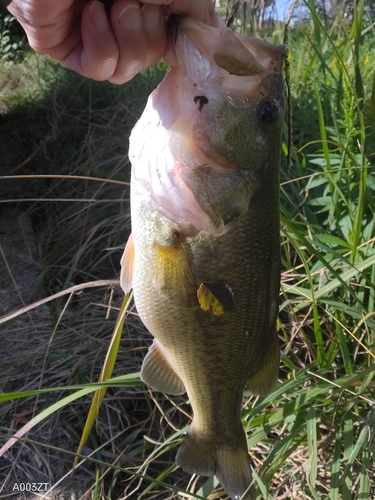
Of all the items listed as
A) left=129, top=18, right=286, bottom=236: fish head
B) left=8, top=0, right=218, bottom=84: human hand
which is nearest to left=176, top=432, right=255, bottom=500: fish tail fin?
left=129, top=18, right=286, bottom=236: fish head

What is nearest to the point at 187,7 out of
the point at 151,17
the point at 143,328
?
the point at 151,17

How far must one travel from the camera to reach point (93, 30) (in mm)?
1253

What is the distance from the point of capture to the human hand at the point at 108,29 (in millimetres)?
1184

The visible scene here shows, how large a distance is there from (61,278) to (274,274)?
2.20m

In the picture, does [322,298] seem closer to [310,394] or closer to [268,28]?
[310,394]

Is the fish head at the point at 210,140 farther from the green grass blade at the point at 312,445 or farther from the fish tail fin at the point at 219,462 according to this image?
the green grass blade at the point at 312,445

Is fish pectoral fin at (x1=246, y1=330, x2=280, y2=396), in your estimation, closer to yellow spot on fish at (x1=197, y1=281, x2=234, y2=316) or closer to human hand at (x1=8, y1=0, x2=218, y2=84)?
yellow spot on fish at (x1=197, y1=281, x2=234, y2=316)

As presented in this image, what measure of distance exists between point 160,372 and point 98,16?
3.31 feet

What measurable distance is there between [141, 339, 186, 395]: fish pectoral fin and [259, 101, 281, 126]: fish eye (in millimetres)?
697

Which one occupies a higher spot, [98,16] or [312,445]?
[98,16]

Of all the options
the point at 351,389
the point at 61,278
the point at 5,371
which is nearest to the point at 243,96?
the point at 351,389

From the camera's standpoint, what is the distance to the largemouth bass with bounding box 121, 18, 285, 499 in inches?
45.4

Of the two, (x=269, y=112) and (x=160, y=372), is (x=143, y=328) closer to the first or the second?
(x=160, y=372)

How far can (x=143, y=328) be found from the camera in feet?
8.45
